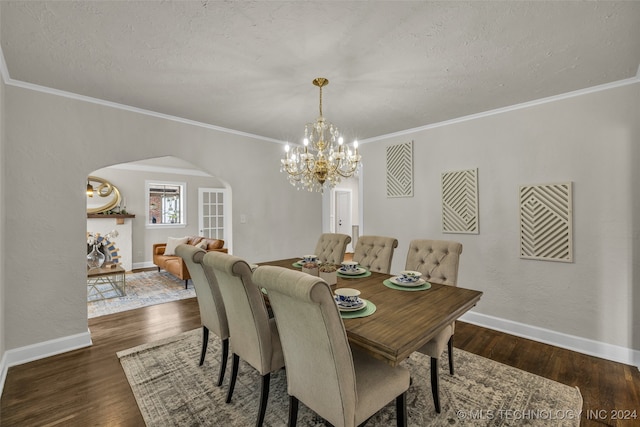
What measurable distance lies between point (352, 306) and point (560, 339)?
257 cm

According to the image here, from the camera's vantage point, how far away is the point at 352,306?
5.14 feet

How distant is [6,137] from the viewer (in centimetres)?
241

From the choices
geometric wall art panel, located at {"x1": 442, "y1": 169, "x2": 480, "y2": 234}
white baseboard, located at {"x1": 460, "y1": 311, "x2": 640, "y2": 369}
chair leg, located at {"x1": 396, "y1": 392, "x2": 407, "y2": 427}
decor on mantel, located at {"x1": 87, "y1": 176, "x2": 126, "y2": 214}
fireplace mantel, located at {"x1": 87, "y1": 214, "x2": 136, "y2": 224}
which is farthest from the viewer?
decor on mantel, located at {"x1": 87, "y1": 176, "x2": 126, "y2": 214}

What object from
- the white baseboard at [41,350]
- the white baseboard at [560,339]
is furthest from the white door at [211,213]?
the white baseboard at [560,339]

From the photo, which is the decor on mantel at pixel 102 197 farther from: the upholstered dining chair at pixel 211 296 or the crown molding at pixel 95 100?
the upholstered dining chair at pixel 211 296

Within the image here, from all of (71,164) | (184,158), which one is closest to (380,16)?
(184,158)

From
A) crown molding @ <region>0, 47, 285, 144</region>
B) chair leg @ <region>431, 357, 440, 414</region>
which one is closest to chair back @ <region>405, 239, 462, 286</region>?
chair leg @ <region>431, 357, 440, 414</region>

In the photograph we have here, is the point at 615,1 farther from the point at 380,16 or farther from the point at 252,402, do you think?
the point at 252,402

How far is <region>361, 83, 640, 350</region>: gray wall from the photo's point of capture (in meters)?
2.49

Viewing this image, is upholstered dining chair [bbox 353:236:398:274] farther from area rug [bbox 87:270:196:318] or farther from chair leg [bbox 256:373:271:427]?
area rug [bbox 87:270:196:318]

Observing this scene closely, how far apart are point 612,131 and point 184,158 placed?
14.2ft

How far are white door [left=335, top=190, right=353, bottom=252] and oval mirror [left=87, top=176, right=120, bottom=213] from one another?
221 inches

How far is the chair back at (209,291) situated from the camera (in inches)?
80.4

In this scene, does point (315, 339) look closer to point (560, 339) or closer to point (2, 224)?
point (2, 224)
